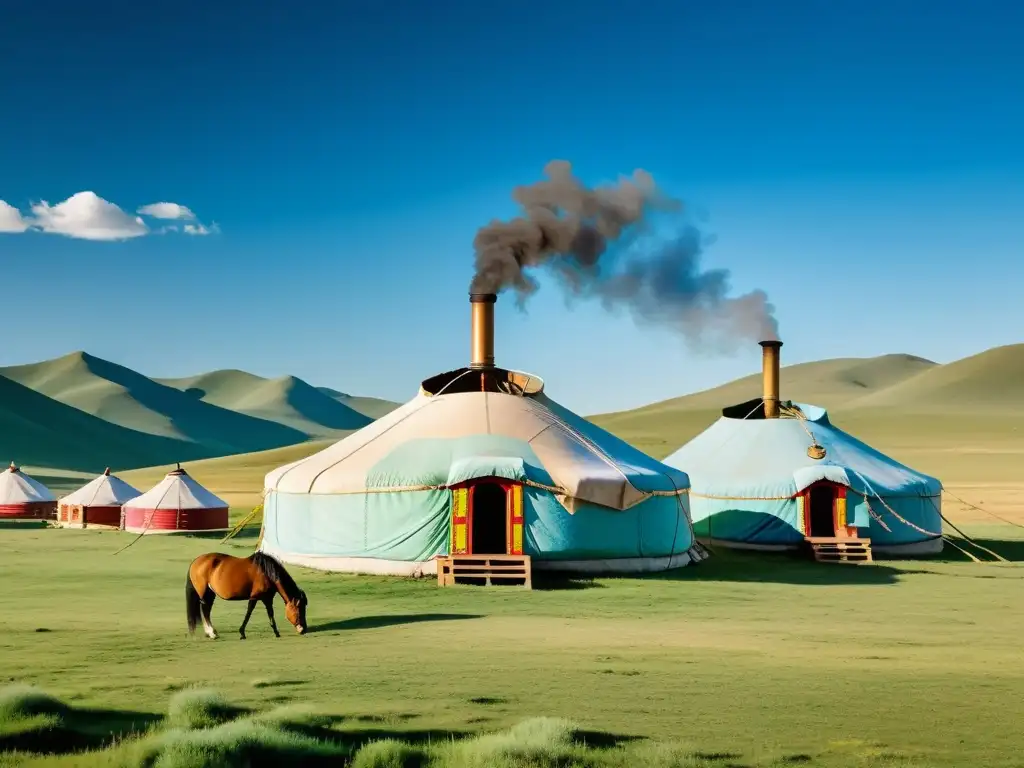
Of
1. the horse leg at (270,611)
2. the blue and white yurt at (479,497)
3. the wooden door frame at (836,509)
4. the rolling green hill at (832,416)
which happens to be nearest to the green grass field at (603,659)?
the horse leg at (270,611)

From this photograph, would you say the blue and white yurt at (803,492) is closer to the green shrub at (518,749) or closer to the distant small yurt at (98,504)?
the distant small yurt at (98,504)

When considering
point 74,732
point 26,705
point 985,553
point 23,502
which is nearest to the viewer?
point 74,732

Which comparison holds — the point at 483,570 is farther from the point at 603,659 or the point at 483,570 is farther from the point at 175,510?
the point at 175,510

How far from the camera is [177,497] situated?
30875 millimetres

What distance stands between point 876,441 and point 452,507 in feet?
229

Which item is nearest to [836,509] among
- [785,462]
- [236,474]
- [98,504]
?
[785,462]

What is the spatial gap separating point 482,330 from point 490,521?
155 inches

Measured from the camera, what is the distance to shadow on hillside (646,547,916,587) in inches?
774

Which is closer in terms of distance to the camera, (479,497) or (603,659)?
(603,659)

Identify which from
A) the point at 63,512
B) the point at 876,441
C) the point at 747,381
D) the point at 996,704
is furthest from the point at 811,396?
the point at 996,704

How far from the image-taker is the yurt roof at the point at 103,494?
33.6 metres

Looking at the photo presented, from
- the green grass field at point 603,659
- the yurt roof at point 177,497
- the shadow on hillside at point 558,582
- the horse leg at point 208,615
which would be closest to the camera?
the green grass field at point 603,659

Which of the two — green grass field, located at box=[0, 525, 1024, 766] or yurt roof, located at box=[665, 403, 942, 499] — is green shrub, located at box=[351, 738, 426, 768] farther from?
yurt roof, located at box=[665, 403, 942, 499]

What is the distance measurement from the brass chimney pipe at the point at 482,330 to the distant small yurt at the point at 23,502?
69.0 ft
